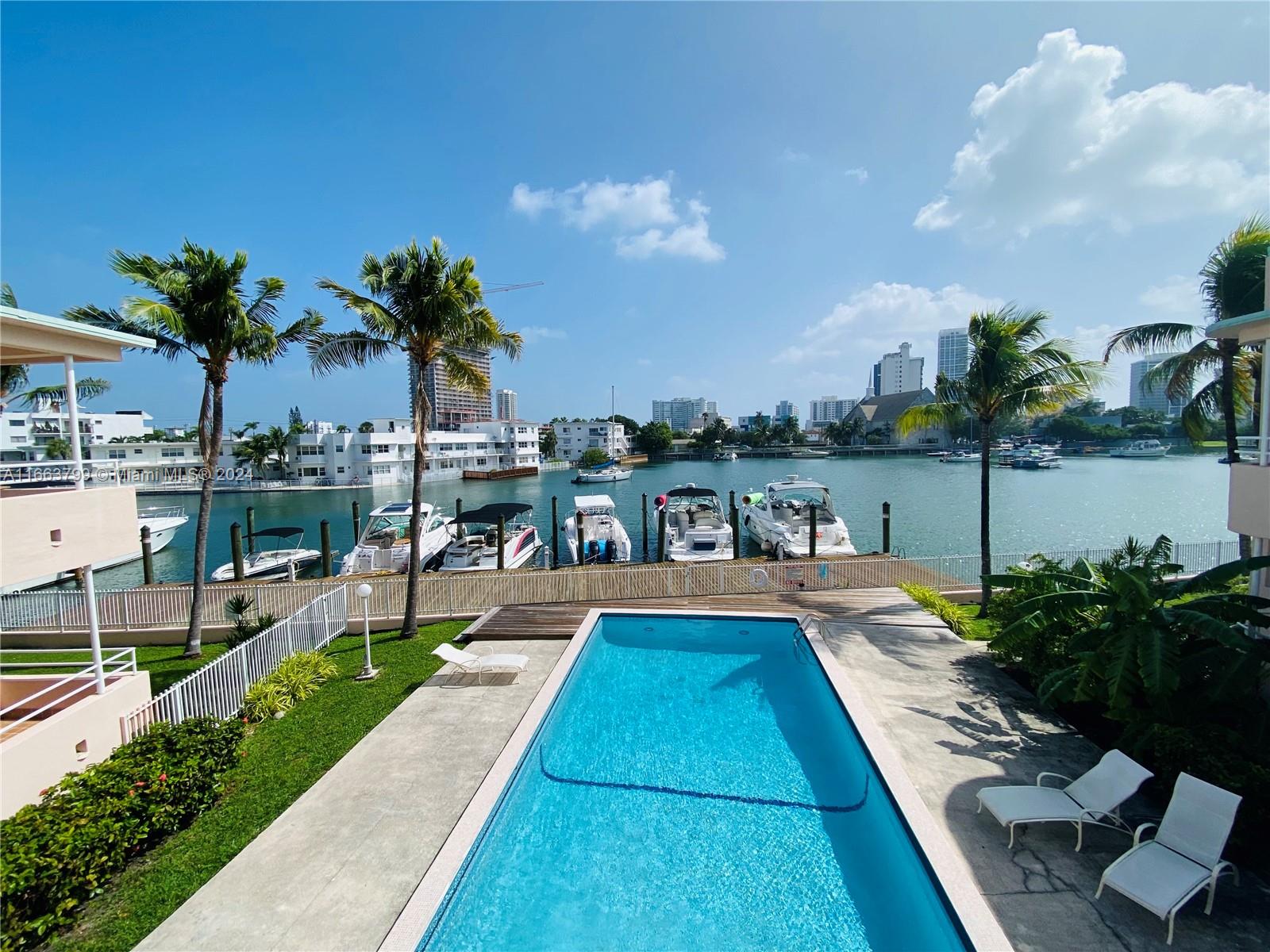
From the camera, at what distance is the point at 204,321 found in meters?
10.7

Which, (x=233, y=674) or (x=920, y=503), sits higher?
(x=233, y=674)

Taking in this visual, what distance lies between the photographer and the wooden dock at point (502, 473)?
77375 millimetres

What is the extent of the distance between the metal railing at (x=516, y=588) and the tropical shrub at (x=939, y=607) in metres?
0.89

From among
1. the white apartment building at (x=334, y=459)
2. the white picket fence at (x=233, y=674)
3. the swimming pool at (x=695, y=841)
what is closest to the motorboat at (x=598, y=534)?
the white picket fence at (x=233, y=674)

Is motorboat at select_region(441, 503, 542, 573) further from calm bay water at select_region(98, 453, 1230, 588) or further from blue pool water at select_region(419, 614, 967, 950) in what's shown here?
blue pool water at select_region(419, 614, 967, 950)

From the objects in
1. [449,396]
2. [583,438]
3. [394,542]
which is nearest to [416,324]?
[394,542]

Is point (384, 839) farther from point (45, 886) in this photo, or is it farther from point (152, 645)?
point (152, 645)

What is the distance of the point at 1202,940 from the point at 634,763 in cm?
556

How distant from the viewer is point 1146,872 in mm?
4383

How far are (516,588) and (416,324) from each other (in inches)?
266

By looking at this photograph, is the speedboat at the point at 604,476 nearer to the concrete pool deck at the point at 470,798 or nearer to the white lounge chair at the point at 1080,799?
the concrete pool deck at the point at 470,798

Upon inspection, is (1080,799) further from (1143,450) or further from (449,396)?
(449,396)

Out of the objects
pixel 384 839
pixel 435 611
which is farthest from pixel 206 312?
pixel 384 839

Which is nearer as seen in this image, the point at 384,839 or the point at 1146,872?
the point at 1146,872
